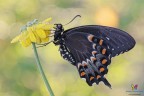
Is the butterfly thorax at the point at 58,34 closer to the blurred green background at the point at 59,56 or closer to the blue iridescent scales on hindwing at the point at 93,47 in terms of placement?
the blue iridescent scales on hindwing at the point at 93,47

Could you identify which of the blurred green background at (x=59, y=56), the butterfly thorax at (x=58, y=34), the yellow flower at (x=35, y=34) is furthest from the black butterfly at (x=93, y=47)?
the blurred green background at (x=59, y=56)

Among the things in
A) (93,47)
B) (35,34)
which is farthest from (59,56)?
(35,34)

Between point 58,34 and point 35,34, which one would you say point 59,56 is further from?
point 35,34

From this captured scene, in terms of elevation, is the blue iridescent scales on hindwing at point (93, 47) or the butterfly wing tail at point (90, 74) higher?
the blue iridescent scales on hindwing at point (93, 47)

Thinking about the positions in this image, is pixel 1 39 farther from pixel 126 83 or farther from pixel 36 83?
pixel 126 83

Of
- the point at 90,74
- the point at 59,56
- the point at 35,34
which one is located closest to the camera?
the point at 35,34

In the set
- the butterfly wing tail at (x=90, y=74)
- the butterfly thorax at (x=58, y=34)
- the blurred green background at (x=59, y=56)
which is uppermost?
the blurred green background at (x=59, y=56)

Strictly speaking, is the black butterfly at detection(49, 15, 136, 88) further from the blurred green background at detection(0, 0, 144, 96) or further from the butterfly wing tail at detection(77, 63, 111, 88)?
the blurred green background at detection(0, 0, 144, 96)

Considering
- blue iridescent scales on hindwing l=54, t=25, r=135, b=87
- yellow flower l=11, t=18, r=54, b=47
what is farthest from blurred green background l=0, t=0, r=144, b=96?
yellow flower l=11, t=18, r=54, b=47
